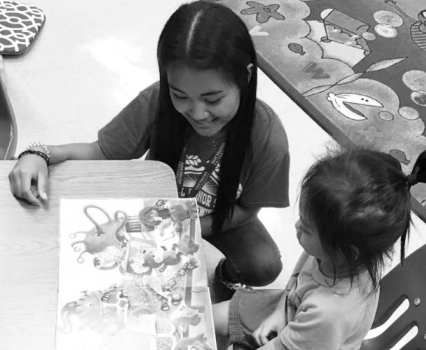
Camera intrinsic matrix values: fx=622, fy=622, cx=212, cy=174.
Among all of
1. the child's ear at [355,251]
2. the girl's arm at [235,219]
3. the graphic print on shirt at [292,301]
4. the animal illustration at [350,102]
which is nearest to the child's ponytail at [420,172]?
the child's ear at [355,251]

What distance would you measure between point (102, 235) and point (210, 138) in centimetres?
33

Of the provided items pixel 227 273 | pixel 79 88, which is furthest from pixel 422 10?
pixel 227 273

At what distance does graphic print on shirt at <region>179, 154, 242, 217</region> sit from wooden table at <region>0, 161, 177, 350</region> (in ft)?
0.49

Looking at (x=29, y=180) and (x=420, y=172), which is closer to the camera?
(x=420, y=172)

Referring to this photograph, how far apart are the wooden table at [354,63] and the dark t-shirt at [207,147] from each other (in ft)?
2.90

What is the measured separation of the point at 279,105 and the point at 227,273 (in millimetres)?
839

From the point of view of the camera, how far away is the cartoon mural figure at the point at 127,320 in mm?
882

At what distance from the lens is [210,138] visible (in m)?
1.22

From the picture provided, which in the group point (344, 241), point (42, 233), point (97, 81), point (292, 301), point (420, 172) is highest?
point (420, 172)

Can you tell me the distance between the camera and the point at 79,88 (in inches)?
86.2

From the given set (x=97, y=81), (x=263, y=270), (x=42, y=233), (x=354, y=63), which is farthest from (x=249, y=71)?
(x=354, y=63)

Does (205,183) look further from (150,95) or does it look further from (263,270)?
(263,270)

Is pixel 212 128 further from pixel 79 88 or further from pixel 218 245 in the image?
pixel 79 88

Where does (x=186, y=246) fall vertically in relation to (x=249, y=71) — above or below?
below
